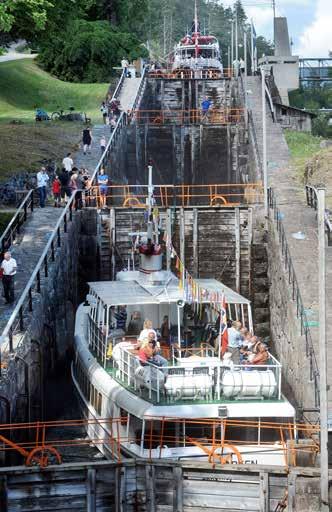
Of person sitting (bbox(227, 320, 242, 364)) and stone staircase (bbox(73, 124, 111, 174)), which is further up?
stone staircase (bbox(73, 124, 111, 174))

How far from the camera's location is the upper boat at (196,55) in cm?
6531

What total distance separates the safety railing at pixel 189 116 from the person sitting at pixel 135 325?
27.2m

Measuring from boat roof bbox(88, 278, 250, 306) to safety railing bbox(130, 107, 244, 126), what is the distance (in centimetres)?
2549

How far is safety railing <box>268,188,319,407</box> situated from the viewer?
23688 mm

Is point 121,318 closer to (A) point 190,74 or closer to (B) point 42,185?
(B) point 42,185

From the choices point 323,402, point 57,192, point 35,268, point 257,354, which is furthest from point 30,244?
point 323,402

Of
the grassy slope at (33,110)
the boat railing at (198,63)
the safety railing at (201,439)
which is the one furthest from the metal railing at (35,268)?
the boat railing at (198,63)

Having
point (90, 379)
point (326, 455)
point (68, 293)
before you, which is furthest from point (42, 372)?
point (326, 455)

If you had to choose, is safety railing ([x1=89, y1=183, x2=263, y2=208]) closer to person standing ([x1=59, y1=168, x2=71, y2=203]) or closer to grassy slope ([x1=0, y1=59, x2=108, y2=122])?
person standing ([x1=59, y1=168, x2=71, y2=203])

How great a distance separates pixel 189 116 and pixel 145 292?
102 ft

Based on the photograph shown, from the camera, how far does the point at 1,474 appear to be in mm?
19859

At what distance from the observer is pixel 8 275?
26.1 m

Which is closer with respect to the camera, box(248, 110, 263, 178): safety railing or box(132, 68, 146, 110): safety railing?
box(248, 110, 263, 178): safety railing

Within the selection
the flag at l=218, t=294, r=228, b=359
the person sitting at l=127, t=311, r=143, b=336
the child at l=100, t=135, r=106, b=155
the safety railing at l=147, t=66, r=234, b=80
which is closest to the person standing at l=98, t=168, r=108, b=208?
the child at l=100, t=135, r=106, b=155
